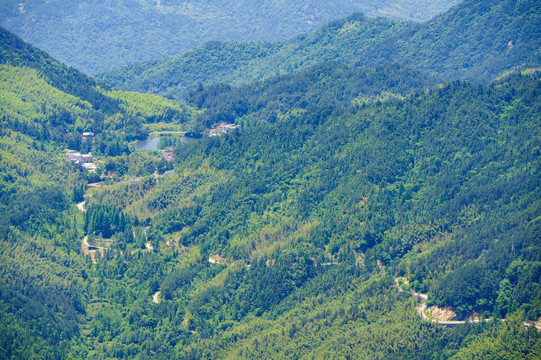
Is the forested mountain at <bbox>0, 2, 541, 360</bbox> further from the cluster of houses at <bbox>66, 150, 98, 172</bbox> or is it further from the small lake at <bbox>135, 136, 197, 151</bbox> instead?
the small lake at <bbox>135, 136, 197, 151</bbox>

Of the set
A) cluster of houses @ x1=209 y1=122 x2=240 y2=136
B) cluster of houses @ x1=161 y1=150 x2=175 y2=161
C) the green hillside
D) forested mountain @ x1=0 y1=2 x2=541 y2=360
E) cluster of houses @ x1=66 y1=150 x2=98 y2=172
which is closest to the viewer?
the green hillside

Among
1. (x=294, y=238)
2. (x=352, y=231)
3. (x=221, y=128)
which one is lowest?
(x=221, y=128)

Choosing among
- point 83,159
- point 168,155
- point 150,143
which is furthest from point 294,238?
point 150,143

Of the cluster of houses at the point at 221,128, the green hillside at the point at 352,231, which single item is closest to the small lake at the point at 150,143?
the cluster of houses at the point at 221,128

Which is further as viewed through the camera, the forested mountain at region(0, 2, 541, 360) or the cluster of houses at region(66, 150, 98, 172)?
the cluster of houses at region(66, 150, 98, 172)

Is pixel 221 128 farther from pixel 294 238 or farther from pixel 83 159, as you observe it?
pixel 294 238

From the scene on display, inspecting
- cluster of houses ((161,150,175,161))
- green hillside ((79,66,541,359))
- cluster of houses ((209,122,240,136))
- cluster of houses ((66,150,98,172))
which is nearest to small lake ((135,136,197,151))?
cluster of houses ((161,150,175,161))

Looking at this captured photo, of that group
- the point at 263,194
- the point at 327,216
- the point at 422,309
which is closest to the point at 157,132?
the point at 263,194

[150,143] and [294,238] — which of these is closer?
[294,238]

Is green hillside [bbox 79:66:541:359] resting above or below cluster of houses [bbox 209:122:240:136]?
above
